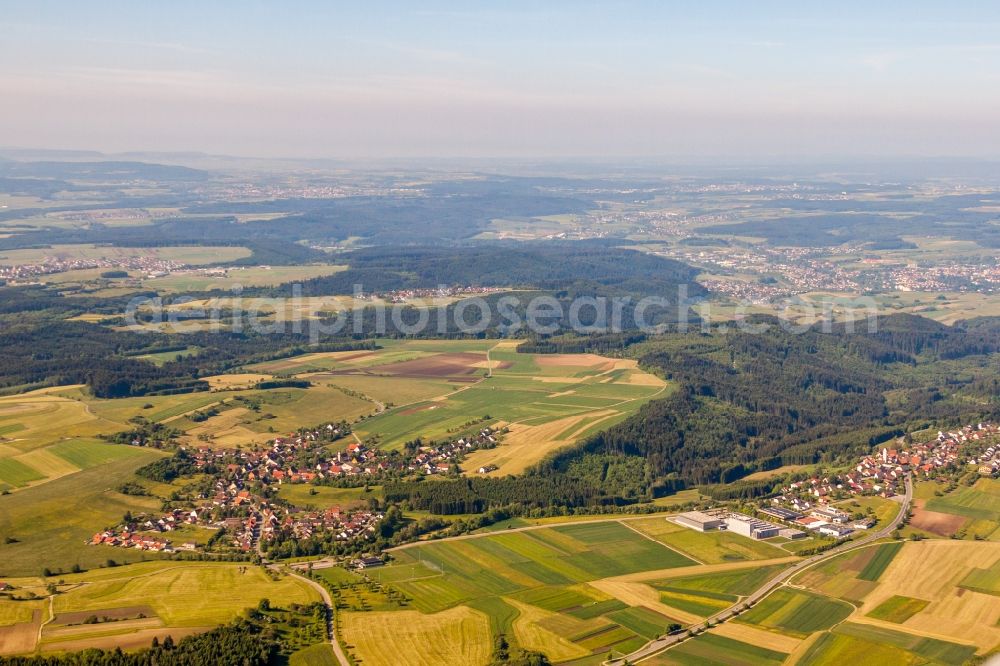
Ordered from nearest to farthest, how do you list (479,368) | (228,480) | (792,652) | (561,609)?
(792,652)
(561,609)
(228,480)
(479,368)

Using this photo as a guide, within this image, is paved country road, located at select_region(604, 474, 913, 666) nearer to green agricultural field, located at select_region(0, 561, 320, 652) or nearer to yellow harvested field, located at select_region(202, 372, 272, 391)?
green agricultural field, located at select_region(0, 561, 320, 652)

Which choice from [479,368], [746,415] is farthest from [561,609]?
[479,368]

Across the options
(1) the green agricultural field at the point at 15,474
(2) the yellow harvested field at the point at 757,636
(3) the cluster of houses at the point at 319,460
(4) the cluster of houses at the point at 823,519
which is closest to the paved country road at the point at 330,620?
(2) the yellow harvested field at the point at 757,636

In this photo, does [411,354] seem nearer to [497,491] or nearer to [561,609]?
[497,491]

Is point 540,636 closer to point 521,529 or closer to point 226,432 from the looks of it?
point 521,529

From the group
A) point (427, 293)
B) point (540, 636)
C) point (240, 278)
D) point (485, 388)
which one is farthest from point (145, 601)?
point (240, 278)

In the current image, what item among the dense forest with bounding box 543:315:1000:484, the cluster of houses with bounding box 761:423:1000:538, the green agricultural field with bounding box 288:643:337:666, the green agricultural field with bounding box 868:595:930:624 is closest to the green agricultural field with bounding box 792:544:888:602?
the green agricultural field with bounding box 868:595:930:624
